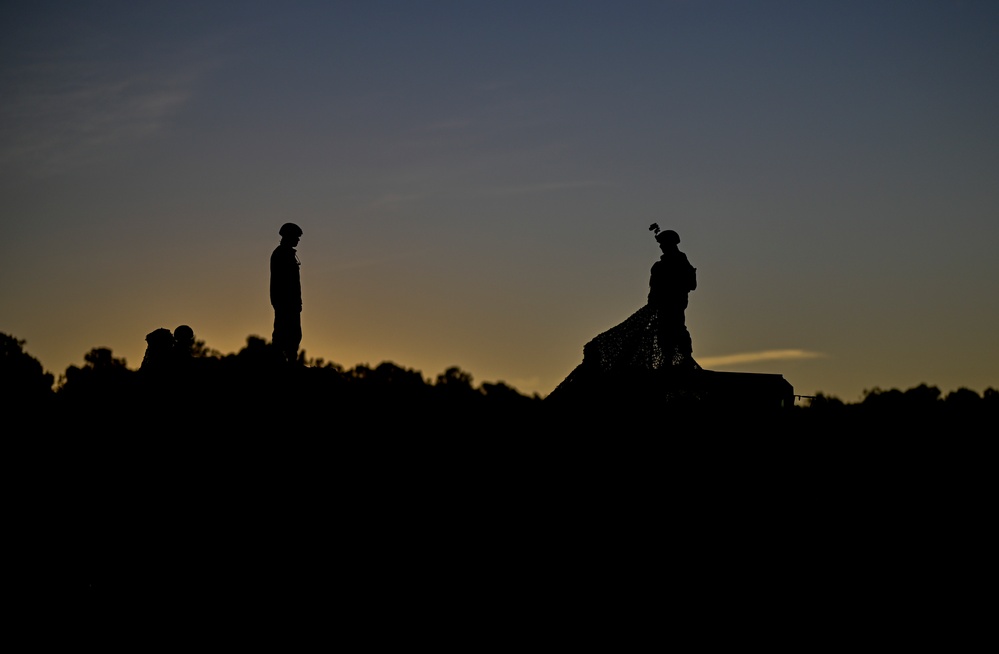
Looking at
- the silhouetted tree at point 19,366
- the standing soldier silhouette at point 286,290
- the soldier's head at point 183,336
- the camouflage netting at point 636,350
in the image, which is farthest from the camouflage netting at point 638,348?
the silhouetted tree at point 19,366

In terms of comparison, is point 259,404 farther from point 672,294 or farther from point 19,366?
point 19,366

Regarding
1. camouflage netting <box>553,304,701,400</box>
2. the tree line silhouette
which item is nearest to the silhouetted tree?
the tree line silhouette

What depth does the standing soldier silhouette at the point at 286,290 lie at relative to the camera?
67.8 ft

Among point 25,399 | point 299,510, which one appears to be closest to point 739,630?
point 299,510

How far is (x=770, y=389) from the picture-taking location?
20.1 meters

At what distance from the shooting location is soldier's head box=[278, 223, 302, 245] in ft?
67.7

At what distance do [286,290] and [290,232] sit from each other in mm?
1157

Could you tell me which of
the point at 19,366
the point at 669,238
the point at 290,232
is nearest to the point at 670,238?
Answer: the point at 669,238

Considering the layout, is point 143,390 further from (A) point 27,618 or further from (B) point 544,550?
(B) point 544,550

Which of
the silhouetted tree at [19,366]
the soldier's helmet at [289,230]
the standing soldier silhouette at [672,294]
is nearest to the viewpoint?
the standing soldier silhouette at [672,294]

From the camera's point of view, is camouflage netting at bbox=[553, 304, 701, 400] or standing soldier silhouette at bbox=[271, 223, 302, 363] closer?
camouflage netting at bbox=[553, 304, 701, 400]

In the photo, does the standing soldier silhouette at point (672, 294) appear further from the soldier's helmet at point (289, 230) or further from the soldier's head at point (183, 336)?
the soldier's head at point (183, 336)

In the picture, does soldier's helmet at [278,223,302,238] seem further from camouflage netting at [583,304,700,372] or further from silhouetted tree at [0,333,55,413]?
silhouetted tree at [0,333,55,413]

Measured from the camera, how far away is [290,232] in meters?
20.6
